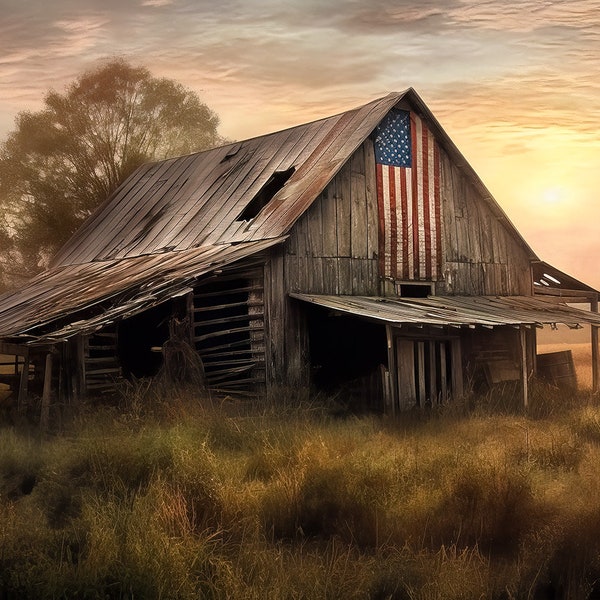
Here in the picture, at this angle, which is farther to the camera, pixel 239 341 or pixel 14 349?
pixel 239 341

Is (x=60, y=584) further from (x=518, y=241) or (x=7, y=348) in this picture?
(x=518, y=241)

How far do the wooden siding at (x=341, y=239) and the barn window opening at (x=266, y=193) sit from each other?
149 centimetres

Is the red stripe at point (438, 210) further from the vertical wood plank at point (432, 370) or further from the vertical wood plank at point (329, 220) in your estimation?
the vertical wood plank at point (329, 220)

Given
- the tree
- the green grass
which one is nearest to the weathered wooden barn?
the green grass

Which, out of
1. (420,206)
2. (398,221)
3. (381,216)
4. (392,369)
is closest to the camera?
(392,369)

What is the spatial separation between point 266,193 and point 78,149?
18.1m

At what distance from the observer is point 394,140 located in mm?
18781

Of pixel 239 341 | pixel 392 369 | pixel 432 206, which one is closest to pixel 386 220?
pixel 432 206

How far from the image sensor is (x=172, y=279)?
1532 centimetres

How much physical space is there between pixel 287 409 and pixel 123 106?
24244 millimetres

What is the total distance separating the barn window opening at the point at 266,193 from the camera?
18547 millimetres

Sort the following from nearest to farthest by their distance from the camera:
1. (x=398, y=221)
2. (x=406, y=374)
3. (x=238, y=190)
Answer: (x=406, y=374)
(x=398, y=221)
(x=238, y=190)

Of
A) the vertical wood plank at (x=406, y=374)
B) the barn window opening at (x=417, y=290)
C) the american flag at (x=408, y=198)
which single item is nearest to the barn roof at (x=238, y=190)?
the american flag at (x=408, y=198)

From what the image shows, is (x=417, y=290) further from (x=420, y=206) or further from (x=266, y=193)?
(x=266, y=193)
